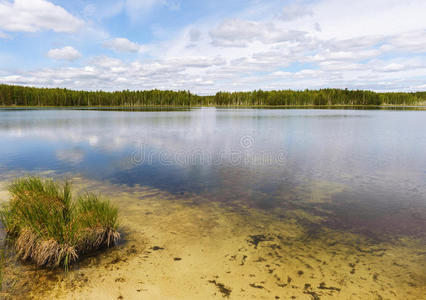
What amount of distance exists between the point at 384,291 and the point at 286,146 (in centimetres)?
1722

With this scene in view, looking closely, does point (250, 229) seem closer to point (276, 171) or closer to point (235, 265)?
point (235, 265)

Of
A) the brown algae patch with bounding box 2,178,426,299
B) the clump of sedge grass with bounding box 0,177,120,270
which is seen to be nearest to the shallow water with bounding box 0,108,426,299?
the brown algae patch with bounding box 2,178,426,299

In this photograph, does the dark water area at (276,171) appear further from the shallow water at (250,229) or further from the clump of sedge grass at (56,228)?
the clump of sedge grass at (56,228)

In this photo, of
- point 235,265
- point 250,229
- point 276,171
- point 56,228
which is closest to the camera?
point 235,265

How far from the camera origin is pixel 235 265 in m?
6.01

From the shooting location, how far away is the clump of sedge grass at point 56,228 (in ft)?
19.6

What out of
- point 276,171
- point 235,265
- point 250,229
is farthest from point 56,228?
point 276,171

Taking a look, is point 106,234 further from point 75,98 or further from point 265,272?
point 75,98

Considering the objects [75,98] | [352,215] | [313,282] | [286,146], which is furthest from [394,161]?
[75,98]

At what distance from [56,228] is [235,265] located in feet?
13.4

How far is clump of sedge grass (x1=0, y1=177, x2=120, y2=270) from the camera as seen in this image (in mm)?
5980

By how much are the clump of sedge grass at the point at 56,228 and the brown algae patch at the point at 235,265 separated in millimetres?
330

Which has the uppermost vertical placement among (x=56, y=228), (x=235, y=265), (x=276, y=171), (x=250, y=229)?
(x=56, y=228)

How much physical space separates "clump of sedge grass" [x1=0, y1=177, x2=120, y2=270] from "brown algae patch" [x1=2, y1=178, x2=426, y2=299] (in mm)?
330
